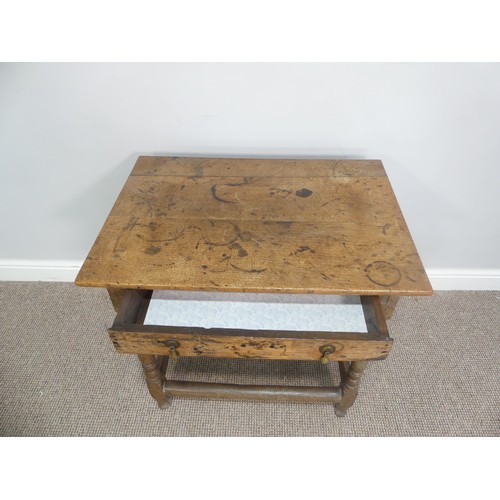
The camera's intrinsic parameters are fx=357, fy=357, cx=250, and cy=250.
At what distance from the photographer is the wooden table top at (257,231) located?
0.73 meters

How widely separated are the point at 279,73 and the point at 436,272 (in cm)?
95

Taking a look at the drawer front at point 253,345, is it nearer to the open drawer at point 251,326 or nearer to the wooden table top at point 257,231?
the open drawer at point 251,326

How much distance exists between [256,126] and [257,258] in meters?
0.44

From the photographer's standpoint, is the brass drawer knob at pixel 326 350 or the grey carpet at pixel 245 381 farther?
the grey carpet at pixel 245 381

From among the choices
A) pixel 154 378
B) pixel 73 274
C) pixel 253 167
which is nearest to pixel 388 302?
pixel 253 167

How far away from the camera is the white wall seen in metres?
0.92

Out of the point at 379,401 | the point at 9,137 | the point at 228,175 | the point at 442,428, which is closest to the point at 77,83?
the point at 9,137

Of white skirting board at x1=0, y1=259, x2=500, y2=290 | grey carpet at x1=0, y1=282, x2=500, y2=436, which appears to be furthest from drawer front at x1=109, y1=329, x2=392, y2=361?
white skirting board at x1=0, y1=259, x2=500, y2=290

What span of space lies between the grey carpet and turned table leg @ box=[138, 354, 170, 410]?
0.21ft

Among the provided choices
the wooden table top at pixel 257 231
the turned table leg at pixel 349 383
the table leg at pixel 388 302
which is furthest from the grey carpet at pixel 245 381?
the wooden table top at pixel 257 231

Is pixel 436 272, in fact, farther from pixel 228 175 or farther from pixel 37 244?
pixel 37 244

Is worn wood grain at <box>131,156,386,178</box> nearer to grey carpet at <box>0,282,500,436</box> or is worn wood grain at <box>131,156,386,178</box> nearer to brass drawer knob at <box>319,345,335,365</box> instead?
brass drawer knob at <box>319,345,335,365</box>

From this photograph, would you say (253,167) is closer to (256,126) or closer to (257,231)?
(256,126)

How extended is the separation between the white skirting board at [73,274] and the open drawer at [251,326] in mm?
650
